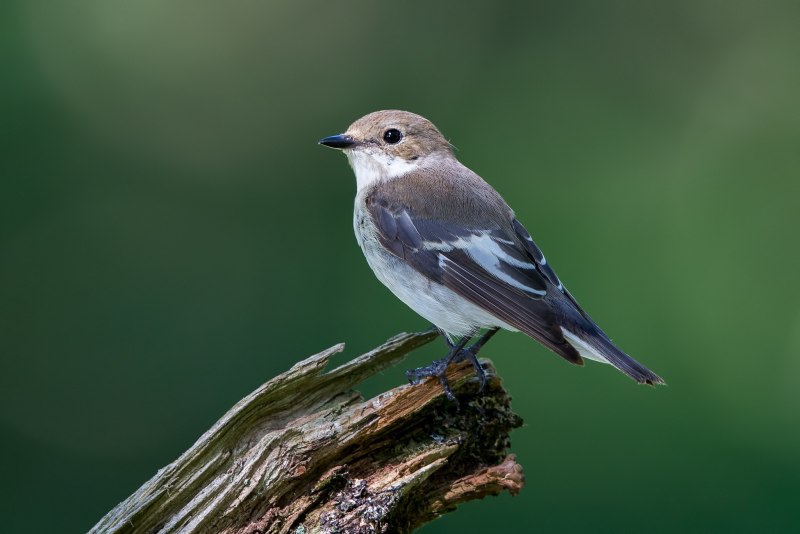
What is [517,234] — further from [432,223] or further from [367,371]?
[367,371]

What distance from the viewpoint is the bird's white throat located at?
425 cm

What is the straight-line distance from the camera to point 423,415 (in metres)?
3.10

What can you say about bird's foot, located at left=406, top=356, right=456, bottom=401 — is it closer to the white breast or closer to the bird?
the bird

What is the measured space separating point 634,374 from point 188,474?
166 cm

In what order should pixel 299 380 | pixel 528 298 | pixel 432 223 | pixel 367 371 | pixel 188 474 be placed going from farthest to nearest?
pixel 432 223 → pixel 528 298 → pixel 367 371 → pixel 299 380 → pixel 188 474

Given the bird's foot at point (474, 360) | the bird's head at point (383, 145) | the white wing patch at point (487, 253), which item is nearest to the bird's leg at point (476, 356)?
the bird's foot at point (474, 360)

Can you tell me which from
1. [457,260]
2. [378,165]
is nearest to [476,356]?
[457,260]

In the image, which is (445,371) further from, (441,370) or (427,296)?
(427,296)

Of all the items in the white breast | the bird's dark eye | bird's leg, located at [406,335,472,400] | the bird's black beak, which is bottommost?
bird's leg, located at [406,335,472,400]

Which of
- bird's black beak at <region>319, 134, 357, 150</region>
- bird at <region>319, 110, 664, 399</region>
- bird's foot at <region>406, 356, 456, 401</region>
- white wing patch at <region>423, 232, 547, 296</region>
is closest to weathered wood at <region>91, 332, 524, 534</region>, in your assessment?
bird's foot at <region>406, 356, 456, 401</region>

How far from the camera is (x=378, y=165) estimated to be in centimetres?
427

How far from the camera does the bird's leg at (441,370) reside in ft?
10.5

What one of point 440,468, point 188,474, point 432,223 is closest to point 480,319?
point 432,223

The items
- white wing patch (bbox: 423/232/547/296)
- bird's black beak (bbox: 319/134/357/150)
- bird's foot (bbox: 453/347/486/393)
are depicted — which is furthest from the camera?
bird's black beak (bbox: 319/134/357/150)
